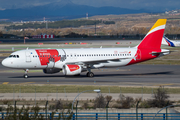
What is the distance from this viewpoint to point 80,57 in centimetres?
4531

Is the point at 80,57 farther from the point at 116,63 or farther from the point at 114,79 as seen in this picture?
the point at 114,79

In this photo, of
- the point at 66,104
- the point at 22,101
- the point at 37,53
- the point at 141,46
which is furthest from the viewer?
the point at 141,46

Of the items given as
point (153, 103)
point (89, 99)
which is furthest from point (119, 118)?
point (89, 99)

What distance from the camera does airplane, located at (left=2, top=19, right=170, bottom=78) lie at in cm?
4310

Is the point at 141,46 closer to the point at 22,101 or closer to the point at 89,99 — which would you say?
the point at 89,99

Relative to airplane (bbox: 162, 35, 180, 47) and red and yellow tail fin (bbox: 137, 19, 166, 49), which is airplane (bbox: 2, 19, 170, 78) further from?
airplane (bbox: 162, 35, 180, 47)

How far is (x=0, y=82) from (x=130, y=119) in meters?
24.3

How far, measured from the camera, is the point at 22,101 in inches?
1140

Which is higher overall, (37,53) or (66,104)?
(37,53)

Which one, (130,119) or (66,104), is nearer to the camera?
(130,119)

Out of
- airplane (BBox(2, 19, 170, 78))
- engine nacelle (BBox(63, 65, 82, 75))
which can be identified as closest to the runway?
engine nacelle (BBox(63, 65, 82, 75))

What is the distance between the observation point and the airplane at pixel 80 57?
43.1 meters

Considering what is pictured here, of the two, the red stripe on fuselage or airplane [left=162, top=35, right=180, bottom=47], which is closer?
the red stripe on fuselage

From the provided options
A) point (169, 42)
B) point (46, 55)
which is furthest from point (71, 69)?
point (169, 42)
